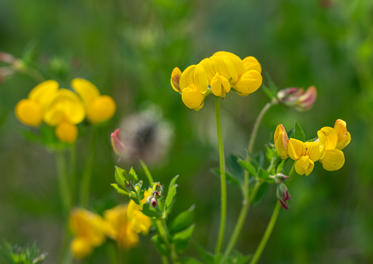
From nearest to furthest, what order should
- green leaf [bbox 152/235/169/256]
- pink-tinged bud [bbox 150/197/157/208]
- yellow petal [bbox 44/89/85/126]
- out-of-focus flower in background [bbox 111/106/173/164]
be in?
pink-tinged bud [bbox 150/197/157/208] < green leaf [bbox 152/235/169/256] < yellow petal [bbox 44/89/85/126] < out-of-focus flower in background [bbox 111/106/173/164]

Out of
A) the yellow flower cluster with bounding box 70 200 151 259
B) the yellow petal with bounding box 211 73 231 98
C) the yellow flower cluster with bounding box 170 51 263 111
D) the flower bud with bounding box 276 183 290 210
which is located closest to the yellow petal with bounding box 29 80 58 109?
the yellow flower cluster with bounding box 70 200 151 259

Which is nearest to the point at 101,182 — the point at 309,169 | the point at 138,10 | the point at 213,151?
the point at 213,151

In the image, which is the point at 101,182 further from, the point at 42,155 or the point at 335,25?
the point at 335,25

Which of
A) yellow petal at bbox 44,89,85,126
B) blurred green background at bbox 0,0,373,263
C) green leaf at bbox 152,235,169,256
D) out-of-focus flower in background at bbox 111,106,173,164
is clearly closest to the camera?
green leaf at bbox 152,235,169,256

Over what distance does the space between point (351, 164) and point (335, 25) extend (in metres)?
0.98

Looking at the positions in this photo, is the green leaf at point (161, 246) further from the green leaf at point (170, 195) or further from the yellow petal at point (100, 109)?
the yellow petal at point (100, 109)

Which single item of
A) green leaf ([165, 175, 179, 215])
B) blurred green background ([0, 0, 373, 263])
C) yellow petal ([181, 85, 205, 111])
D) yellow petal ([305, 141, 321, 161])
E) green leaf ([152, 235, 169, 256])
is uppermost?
yellow petal ([181, 85, 205, 111])

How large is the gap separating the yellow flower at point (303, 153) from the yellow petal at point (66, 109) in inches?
40.3

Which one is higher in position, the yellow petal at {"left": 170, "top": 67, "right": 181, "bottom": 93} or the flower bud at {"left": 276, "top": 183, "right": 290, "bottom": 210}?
the yellow petal at {"left": 170, "top": 67, "right": 181, "bottom": 93}

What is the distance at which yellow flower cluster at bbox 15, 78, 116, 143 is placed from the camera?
2104 mm

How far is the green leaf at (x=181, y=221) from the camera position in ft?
5.35

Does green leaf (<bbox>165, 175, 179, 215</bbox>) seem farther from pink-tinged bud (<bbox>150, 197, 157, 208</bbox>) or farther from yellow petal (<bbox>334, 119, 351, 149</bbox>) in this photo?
yellow petal (<bbox>334, 119, 351, 149</bbox>)

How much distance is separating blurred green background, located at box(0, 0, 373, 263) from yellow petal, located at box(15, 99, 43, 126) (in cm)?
31

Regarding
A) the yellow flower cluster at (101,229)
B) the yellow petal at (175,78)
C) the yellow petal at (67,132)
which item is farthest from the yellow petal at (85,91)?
the yellow petal at (175,78)
